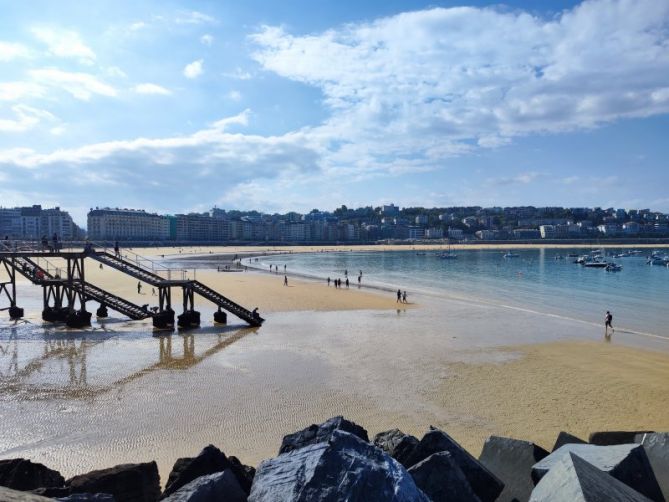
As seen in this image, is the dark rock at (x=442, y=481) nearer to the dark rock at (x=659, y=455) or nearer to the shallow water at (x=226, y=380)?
the dark rock at (x=659, y=455)

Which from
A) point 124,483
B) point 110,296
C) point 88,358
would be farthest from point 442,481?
point 110,296

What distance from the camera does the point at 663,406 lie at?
14.2 m

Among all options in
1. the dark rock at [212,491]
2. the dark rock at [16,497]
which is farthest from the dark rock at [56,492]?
the dark rock at [16,497]

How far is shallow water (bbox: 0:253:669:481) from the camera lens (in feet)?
37.2

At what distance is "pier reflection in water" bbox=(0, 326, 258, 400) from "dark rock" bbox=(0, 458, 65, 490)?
799cm

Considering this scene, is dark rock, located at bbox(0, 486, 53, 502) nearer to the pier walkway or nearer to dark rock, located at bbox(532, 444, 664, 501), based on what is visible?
dark rock, located at bbox(532, 444, 664, 501)

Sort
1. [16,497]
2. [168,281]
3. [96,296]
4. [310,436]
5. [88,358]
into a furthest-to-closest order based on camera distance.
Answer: [96,296], [168,281], [88,358], [310,436], [16,497]

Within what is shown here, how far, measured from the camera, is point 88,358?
19.1m

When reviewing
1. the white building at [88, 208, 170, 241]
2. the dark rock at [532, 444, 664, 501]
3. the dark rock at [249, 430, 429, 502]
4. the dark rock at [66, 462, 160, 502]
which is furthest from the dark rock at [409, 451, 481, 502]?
the white building at [88, 208, 170, 241]

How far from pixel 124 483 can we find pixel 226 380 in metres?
9.81

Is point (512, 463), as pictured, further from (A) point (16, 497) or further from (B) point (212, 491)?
(A) point (16, 497)

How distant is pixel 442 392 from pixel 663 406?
6.09 meters

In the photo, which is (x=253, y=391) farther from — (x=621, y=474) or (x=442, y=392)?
(x=621, y=474)

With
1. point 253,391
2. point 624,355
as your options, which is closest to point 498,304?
point 624,355
